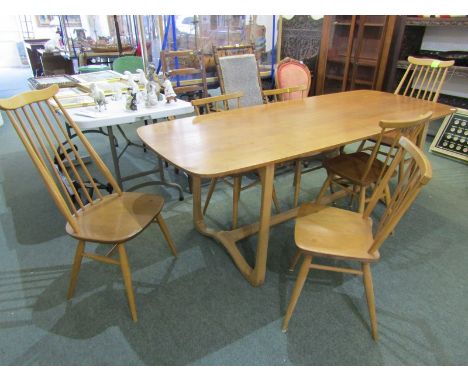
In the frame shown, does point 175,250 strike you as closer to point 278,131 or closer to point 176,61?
point 278,131

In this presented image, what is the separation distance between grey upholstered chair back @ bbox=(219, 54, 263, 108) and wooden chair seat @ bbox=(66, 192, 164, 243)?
1.48 m

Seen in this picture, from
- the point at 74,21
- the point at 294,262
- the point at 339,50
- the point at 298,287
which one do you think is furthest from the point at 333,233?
the point at 74,21

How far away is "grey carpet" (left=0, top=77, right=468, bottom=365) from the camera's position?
1.44 metres

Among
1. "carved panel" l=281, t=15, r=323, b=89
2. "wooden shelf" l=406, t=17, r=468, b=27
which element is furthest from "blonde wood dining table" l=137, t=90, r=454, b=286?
"carved panel" l=281, t=15, r=323, b=89

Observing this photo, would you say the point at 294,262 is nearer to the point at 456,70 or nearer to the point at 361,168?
the point at 361,168

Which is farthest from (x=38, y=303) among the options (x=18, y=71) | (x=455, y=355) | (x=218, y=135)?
(x=18, y=71)

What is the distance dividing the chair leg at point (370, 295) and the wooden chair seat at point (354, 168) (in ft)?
2.08

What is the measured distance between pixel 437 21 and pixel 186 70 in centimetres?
264

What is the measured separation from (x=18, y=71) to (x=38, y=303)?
8698 millimetres

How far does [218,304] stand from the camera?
5.51ft

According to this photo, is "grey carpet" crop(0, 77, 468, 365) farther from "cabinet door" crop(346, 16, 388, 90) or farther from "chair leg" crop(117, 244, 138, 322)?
"cabinet door" crop(346, 16, 388, 90)

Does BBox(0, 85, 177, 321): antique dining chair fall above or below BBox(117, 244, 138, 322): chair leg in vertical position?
above

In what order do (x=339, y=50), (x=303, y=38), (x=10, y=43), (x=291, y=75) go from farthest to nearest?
(x=10, y=43) < (x=303, y=38) < (x=339, y=50) < (x=291, y=75)

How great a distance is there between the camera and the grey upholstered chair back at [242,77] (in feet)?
9.24
